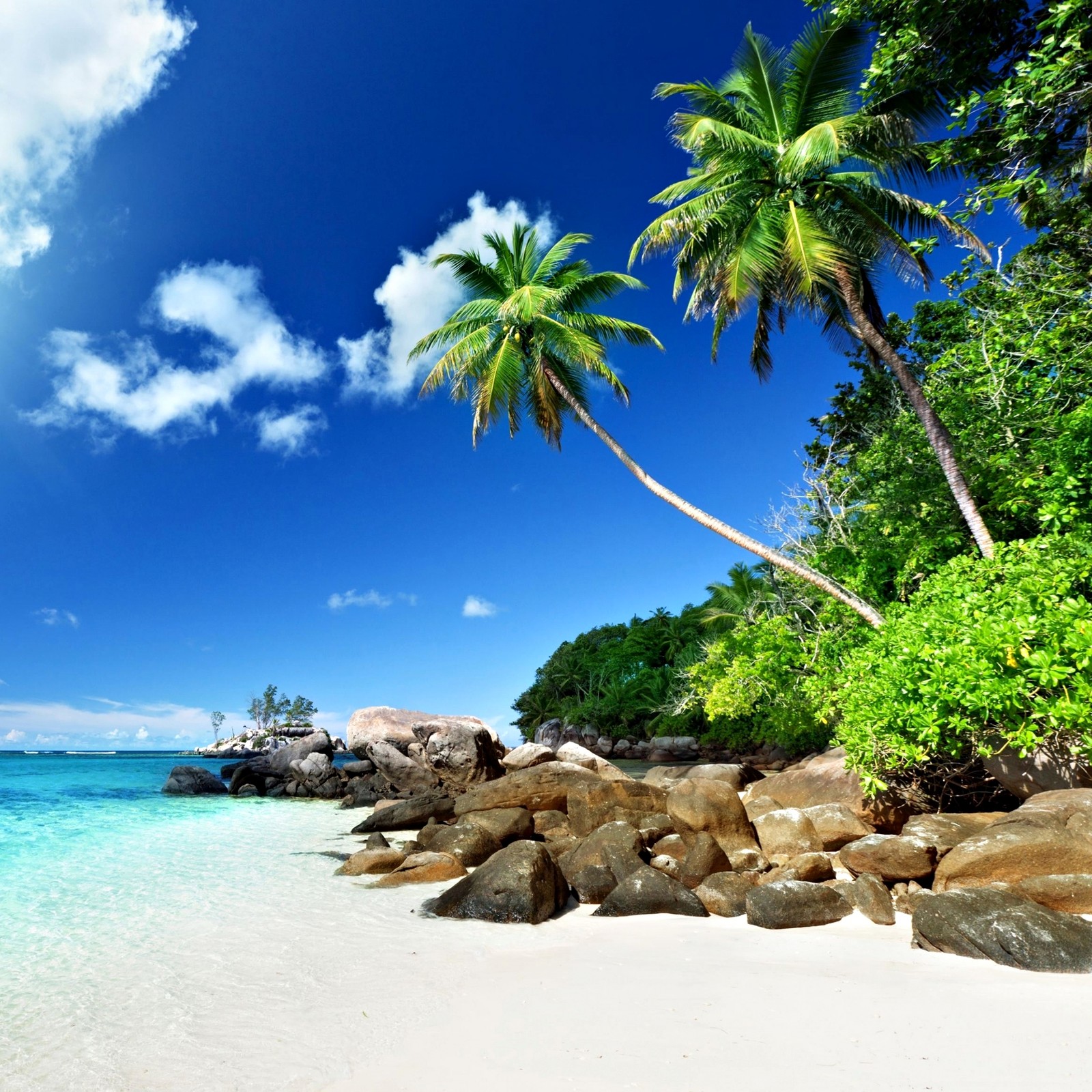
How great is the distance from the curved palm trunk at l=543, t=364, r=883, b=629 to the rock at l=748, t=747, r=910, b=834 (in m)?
2.61

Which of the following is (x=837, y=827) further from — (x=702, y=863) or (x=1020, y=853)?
(x=1020, y=853)

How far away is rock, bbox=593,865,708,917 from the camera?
267 inches

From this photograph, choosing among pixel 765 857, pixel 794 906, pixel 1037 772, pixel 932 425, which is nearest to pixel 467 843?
pixel 765 857

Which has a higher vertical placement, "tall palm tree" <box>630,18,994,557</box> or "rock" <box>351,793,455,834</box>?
"tall palm tree" <box>630,18,994,557</box>

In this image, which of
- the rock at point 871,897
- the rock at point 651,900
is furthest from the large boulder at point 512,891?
the rock at point 871,897

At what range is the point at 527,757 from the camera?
1806 centimetres

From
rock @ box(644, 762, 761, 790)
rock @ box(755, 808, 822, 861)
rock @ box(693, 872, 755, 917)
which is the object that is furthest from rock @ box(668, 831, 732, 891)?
rock @ box(644, 762, 761, 790)

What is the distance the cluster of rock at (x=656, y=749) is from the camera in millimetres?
31812

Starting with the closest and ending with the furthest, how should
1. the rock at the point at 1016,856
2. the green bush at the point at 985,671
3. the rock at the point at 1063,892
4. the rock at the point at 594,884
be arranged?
the rock at the point at 1063,892, the rock at the point at 1016,856, the green bush at the point at 985,671, the rock at the point at 594,884

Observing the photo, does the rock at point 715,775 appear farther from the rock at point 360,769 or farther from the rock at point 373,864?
the rock at point 360,769

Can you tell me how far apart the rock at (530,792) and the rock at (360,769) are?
12729mm

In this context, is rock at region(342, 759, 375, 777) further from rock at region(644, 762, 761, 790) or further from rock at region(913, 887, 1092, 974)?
rock at region(913, 887, 1092, 974)

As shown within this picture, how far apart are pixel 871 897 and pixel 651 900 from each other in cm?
218

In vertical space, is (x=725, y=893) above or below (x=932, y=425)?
below
